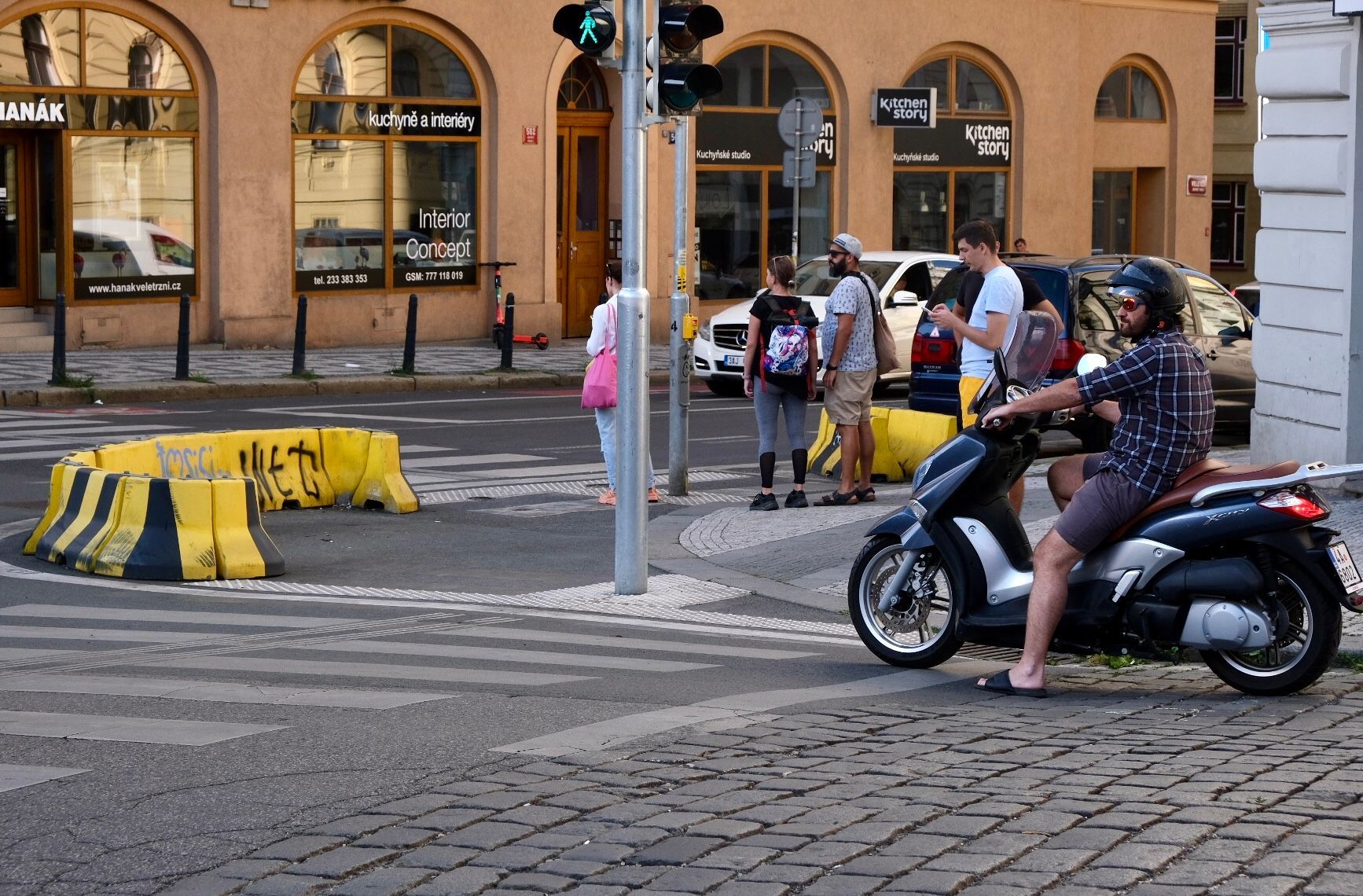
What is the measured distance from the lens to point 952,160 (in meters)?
34.5

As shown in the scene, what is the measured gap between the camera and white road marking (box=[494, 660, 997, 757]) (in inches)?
245

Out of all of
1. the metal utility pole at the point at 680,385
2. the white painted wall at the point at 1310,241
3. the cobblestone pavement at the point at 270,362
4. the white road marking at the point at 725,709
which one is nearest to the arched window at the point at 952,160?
the cobblestone pavement at the point at 270,362

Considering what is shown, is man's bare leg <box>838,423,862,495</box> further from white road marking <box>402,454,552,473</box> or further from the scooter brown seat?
the scooter brown seat

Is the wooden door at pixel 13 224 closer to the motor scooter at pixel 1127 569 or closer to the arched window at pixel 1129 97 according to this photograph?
the motor scooter at pixel 1127 569

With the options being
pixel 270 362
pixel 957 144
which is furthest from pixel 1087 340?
pixel 957 144

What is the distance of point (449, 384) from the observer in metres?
23.2

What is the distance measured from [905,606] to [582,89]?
2285cm

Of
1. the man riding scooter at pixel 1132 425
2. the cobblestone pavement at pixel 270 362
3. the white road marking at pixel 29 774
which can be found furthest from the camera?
the cobblestone pavement at pixel 270 362

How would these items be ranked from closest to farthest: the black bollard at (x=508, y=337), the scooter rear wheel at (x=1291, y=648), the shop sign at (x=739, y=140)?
the scooter rear wheel at (x=1291, y=648)
the black bollard at (x=508, y=337)
the shop sign at (x=739, y=140)

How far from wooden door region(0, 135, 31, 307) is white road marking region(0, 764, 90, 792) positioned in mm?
19251

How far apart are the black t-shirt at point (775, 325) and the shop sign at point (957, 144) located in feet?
68.6

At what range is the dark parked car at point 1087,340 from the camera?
51.5ft

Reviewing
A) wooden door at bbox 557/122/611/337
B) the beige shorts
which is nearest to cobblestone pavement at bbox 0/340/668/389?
wooden door at bbox 557/122/611/337

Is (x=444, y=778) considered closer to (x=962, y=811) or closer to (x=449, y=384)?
(x=962, y=811)
